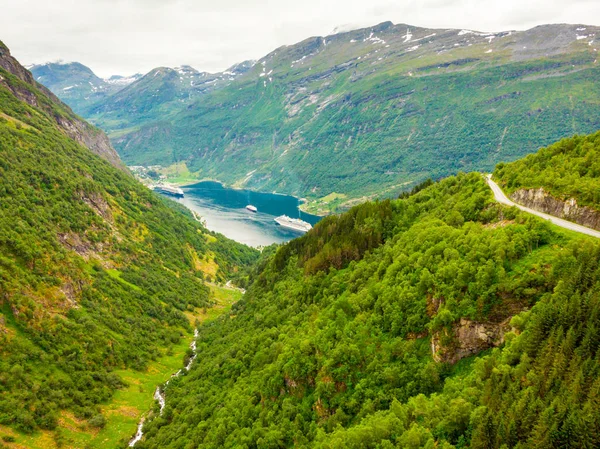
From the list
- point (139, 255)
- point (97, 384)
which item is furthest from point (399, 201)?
point (139, 255)

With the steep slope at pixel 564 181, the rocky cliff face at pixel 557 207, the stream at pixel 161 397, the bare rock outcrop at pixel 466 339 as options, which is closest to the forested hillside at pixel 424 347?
the bare rock outcrop at pixel 466 339

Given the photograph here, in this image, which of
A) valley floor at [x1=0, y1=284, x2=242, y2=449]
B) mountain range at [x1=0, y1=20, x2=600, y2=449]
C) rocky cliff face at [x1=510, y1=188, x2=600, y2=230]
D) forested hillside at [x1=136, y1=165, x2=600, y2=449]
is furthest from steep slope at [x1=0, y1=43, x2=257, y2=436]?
rocky cliff face at [x1=510, y1=188, x2=600, y2=230]

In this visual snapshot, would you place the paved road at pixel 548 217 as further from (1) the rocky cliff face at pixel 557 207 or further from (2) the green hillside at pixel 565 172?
(2) the green hillside at pixel 565 172

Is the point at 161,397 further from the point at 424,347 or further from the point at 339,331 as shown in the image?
the point at 424,347

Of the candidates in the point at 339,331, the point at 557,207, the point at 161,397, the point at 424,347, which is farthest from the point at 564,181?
the point at 161,397

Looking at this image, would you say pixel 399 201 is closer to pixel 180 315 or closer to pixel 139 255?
pixel 180 315
